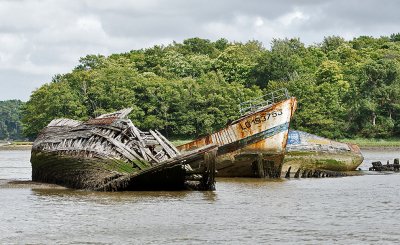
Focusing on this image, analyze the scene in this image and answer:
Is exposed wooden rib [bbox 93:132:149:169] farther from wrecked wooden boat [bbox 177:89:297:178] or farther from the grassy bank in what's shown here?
the grassy bank

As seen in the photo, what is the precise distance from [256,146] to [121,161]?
12441 millimetres

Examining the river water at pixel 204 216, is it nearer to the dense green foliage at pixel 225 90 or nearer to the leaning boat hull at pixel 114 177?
the leaning boat hull at pixel 114 177

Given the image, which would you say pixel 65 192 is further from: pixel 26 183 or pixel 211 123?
pixel 211 123

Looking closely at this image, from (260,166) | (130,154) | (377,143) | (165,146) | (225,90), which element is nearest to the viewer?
(130,154)

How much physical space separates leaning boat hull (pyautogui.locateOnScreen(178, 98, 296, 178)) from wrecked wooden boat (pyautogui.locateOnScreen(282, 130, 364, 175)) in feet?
10.3

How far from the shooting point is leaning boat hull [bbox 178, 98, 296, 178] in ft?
131

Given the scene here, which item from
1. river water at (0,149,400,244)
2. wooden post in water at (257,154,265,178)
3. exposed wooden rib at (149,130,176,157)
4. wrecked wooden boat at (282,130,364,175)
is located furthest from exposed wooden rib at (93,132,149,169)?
wrecked wooden boat at (282,130,364,175)

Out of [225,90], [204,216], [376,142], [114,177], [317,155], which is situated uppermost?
[225,90]

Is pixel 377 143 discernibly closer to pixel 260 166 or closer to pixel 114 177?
pixel 260 166

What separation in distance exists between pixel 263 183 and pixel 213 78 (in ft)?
258

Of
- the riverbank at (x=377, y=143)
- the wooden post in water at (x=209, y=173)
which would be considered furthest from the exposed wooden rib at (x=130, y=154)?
the riverbank at (x=377, y=143)

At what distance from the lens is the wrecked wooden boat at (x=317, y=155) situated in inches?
1721

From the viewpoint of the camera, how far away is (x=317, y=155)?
4444 centimetres

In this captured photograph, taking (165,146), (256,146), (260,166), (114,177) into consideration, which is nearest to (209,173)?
(165,146)
